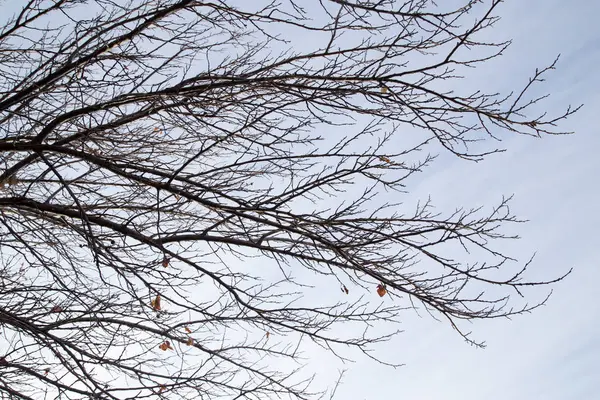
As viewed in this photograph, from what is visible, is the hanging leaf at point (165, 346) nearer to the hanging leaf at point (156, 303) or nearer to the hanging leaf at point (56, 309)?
the hanging leaf at point (156, 303)

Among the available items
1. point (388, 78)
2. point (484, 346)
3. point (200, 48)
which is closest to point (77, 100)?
point (200, 48)

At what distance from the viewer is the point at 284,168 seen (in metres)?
4.25

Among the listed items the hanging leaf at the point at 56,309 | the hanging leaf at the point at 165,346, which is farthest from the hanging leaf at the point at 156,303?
the hanging leaf at the point at 56,309

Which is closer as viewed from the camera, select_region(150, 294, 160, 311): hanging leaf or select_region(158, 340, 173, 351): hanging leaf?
select_region(150, 294, 160, 311): hanging leaf

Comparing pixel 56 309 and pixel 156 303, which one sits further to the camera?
pixel 56 309

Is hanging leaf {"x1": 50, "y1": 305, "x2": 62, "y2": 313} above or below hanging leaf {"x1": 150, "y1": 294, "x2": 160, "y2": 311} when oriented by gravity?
above

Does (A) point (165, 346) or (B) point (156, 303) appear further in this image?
(A) point (165, 346)

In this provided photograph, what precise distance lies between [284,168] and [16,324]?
2.45 m

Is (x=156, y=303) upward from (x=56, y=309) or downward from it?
downward

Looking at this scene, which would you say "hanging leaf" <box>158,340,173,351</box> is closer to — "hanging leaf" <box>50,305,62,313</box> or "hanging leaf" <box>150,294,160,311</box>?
"hanging leaf" <box>150,294,160,311</box>

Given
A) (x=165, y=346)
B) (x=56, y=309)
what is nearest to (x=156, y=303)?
(x=165, y=346)

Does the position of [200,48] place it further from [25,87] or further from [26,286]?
[26,286]

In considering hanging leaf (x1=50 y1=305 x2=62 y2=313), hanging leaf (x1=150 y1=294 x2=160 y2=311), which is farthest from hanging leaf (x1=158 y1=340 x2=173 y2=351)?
hanging leaf (x1=50 y1=305 x2=62 y2=313)

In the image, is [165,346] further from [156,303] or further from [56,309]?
[56,309]
